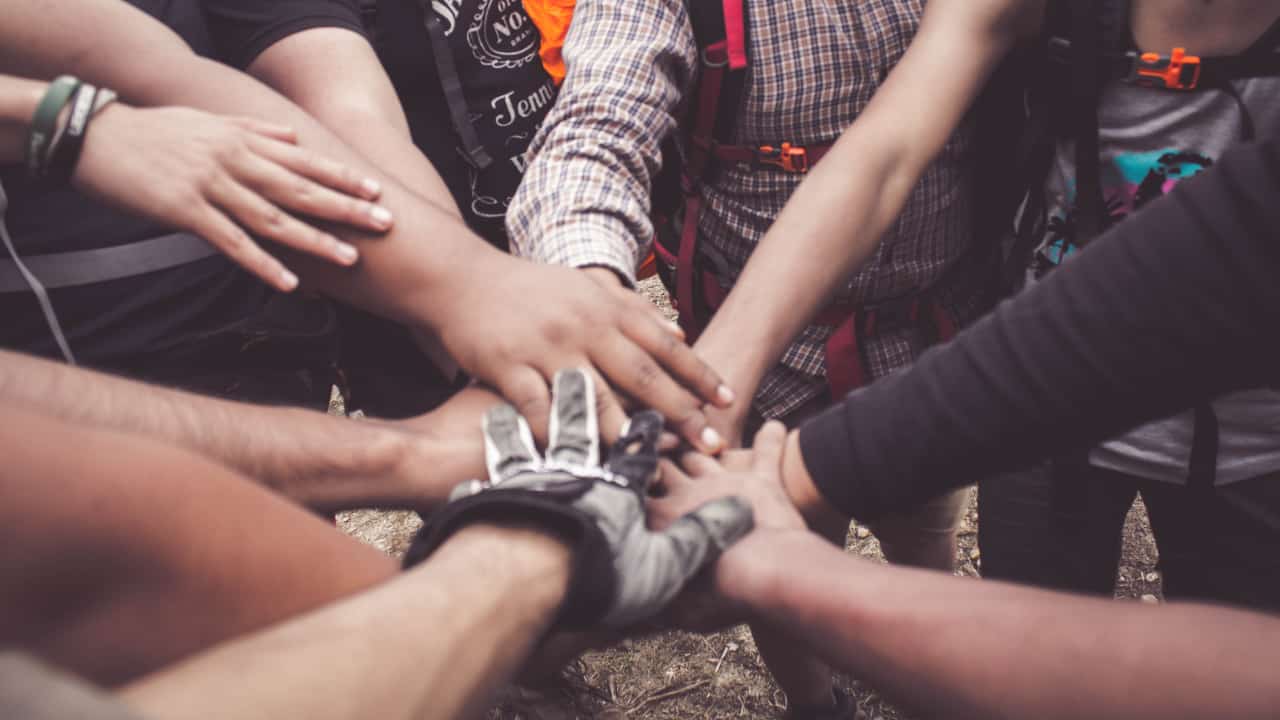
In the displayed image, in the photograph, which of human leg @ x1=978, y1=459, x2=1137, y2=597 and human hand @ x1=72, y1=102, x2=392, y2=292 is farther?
human leg @ x1=978, y1=459, x2=1137, y2=597

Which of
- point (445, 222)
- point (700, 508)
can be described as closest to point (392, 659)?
point (700, 508)

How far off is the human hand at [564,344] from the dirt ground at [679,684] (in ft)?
4.36

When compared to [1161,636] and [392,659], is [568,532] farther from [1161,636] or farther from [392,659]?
[1161,636]

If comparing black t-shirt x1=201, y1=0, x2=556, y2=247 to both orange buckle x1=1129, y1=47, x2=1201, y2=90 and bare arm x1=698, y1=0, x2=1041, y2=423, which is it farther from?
orange buckle x1=1129, y1=47, x2=1201, y2=90

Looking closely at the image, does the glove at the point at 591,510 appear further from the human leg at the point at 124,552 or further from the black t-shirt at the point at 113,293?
the black t-shirt at the point at 113,293

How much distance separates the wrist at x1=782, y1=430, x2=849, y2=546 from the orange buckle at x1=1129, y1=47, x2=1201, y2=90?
0.80 meters

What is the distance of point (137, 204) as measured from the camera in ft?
4.01

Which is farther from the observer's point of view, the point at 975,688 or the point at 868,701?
the point at 868,701

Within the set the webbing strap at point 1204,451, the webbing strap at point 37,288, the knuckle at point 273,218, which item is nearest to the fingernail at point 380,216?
the knuckle at point 273,218

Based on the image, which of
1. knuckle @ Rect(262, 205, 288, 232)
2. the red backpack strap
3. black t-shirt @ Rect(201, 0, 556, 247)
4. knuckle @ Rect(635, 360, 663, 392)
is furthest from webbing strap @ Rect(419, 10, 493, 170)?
knuckle @ Rect(635, 360, 663, 392)

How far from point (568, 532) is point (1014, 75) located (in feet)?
4.17

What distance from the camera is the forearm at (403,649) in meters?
0.59

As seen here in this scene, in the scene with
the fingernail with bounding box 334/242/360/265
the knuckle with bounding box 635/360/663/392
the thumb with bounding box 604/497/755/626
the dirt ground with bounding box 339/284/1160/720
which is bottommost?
the dirt ground with bounding box 339/284/1160/720

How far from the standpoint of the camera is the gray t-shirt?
1.32 metres
